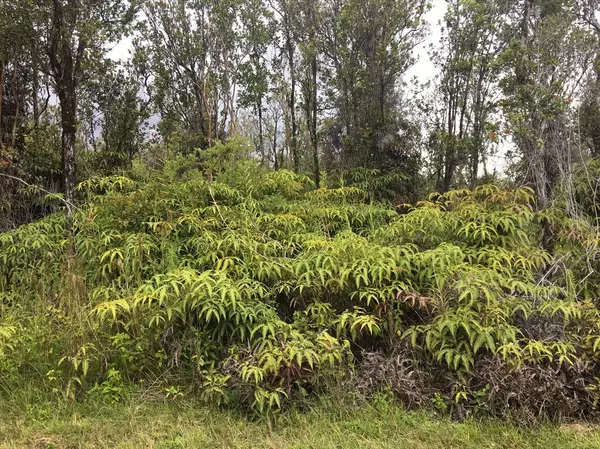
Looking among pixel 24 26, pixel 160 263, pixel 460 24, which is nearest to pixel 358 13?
pixel 460 24

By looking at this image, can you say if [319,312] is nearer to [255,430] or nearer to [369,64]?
[255,430]

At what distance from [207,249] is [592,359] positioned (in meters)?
3.36

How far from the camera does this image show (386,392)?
317 centimetres

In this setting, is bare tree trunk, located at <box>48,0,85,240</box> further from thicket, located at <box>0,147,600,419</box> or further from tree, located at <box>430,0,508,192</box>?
tree, located at <box>430,0,508,192</box>

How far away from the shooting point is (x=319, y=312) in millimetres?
3580

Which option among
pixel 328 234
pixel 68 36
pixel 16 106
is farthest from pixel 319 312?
pixel 16 106

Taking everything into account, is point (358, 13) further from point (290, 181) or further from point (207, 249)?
point (207, 249)

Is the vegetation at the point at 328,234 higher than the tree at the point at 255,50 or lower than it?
lower

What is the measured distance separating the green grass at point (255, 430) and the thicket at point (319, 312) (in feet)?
0.47

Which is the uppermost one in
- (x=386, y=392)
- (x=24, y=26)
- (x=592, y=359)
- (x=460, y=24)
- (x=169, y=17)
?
(x=169, y=17)

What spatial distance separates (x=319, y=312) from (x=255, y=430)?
1055 millimetres

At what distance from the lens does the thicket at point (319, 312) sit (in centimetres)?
309

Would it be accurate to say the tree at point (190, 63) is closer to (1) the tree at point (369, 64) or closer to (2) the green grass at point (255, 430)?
(1) the tree at point (369, 64)

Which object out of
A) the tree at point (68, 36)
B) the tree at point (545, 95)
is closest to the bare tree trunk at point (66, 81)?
the tree at point (68, 36)
